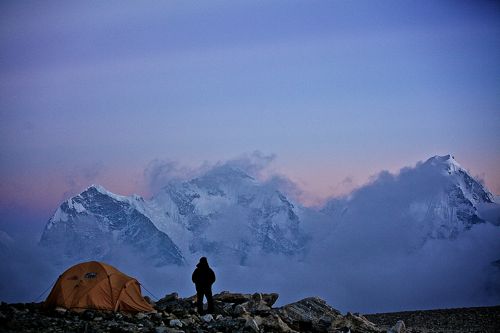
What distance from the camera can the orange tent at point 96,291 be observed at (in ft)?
116

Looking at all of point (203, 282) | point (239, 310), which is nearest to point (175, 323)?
point (203, 282)

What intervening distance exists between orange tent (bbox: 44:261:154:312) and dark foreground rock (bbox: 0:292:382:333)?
0.71 meters

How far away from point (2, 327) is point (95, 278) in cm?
661

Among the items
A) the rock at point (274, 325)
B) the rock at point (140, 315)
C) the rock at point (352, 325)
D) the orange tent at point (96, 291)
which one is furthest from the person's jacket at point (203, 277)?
the rock at point (352, 325)

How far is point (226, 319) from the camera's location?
35.4 metres

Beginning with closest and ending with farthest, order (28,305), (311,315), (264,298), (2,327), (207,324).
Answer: (2,327)
(207,324)
(28,305)
(311,315)
(264,298)

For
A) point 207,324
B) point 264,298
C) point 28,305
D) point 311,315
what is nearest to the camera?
point 207,324

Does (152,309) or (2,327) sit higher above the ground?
(152,309)

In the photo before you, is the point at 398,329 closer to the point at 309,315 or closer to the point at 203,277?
the point at 309,315

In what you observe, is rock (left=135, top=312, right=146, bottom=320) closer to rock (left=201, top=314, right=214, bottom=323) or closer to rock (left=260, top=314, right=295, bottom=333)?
rock (left=201, top=314, right=214, bottom=323)

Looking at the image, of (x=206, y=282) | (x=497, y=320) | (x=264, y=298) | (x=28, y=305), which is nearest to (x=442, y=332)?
(x=497, y=320)

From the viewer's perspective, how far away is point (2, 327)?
3017cm

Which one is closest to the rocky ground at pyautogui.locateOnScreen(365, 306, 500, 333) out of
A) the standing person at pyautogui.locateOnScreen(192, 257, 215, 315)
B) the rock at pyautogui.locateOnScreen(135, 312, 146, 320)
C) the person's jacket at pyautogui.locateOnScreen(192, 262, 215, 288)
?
the standing person at pyautogui.locateOnScreen(192, 257, 215, 315)

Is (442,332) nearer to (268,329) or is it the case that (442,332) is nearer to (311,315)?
(311,315)
